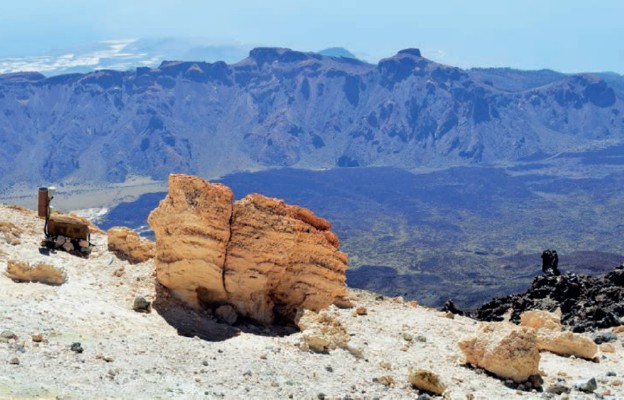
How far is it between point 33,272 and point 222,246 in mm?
5272

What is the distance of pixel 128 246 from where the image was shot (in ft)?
87.2

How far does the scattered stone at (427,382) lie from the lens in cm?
1920

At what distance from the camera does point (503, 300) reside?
4125cm

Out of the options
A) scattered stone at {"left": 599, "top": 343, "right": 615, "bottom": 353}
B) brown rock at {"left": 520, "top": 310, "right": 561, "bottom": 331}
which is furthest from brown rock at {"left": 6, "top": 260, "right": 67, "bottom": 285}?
scattered stone at {"left": 599, "top": 343, "right": 615, "bottom": 353}

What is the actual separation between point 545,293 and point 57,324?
2561cm

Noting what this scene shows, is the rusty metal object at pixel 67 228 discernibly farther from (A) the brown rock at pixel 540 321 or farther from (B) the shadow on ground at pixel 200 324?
(A) the brown rock at pixel 540 321

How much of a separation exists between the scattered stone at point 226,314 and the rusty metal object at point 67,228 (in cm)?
542

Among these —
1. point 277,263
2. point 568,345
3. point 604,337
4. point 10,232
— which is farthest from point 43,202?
point 604,337

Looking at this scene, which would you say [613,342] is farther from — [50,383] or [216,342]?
[50,383]

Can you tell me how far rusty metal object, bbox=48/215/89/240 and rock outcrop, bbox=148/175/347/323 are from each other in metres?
2.63

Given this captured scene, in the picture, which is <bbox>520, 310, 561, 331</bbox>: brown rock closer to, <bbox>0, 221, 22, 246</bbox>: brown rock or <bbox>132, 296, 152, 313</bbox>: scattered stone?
<bbox>132, 296, 152, 313</bbox>: scattered stone

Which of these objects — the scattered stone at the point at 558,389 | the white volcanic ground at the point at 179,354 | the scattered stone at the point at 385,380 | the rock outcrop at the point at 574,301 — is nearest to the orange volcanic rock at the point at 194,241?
the white volcanic ground at the point at 179,354

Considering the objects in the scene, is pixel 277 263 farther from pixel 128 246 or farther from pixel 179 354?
pixel 179 354

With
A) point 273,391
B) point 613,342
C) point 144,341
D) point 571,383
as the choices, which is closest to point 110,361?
point 144,341
